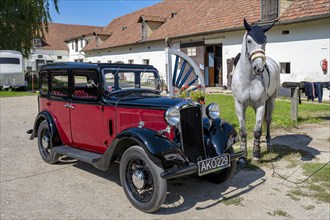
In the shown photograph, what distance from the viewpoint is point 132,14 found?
39219 mm

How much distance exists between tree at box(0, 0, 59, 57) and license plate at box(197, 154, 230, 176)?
24.5 meters

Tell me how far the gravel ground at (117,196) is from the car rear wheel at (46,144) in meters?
0.14

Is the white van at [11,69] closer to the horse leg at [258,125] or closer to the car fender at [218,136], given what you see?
the horse leg at [258,125]

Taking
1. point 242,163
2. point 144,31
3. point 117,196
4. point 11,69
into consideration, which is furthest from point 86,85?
point 144,31

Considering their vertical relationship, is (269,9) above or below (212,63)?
above

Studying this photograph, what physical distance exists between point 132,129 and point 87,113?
1.38 metres

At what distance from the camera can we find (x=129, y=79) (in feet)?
18.7

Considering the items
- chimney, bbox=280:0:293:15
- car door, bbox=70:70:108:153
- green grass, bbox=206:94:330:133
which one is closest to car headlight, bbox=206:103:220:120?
car door, bbox=70:70:108:153

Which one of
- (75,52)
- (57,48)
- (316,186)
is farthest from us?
(57,48)

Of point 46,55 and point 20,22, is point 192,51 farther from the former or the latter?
point 46,55

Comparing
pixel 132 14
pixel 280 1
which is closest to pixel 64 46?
pixel 132 14

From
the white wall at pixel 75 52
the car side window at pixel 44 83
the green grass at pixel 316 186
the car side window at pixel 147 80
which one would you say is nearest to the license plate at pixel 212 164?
the green grass at pixel 316 186

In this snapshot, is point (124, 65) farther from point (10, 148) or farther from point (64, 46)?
point (64, 46)

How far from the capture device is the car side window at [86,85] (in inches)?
211
